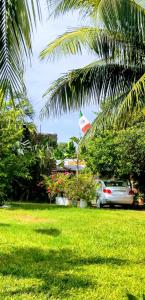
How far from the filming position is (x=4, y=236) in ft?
34.9

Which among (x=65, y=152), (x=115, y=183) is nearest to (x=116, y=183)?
(x=115, y=183)

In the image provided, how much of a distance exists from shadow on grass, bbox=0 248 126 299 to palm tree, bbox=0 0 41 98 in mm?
3003

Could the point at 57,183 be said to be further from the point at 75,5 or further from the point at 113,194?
the point at 75,5

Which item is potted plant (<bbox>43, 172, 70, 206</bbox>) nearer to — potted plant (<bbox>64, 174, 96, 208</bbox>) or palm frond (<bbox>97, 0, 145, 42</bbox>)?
potted plant (<bbox>64, 174, 96, 208</bbox>)

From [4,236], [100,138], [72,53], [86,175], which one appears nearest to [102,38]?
[72,53]

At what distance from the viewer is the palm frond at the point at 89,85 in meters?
9.34

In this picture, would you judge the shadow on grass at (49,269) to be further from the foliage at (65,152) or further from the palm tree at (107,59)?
the foliage at (65,152)

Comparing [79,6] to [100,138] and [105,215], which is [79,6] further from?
[100,138]

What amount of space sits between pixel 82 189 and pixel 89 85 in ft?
35.8

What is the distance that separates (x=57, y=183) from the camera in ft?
69.4

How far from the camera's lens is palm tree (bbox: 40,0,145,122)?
8227 millimetres

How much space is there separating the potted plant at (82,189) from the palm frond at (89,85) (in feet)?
35.2

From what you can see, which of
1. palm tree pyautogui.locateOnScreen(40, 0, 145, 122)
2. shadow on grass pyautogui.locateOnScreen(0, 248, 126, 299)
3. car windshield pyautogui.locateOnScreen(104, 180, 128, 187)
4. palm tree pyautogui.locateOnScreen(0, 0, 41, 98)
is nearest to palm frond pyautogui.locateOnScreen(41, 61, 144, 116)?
palm tree pyautogui.locateOnScreen(40, 0, 145, 122)

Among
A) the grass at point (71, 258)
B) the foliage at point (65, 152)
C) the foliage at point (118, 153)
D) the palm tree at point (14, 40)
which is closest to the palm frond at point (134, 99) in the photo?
the grass at point (71, 258)
